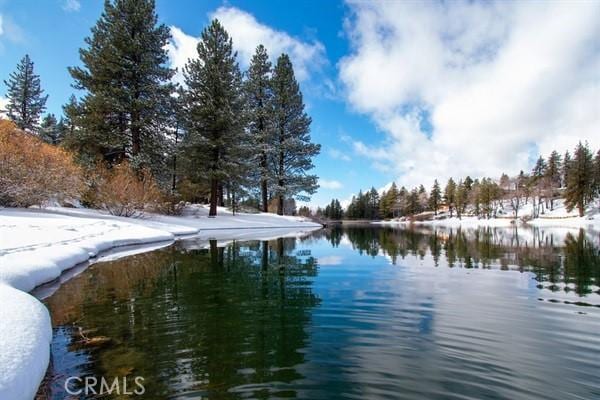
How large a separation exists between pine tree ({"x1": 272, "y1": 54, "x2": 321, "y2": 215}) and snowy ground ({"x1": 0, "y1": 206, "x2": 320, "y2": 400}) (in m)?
11.5

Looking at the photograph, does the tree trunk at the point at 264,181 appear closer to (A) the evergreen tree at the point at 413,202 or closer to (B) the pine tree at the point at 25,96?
(B) the pine tree at the point at 25,96

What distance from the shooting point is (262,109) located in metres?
33.9

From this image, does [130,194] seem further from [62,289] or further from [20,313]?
[20,313]

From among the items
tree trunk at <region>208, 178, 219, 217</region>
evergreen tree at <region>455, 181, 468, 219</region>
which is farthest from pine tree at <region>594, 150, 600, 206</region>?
tree trunk at <region>208, 178, 219, 217</region>

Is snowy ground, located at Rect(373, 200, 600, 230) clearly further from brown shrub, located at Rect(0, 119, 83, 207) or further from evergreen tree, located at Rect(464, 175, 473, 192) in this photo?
brown shrub, located at Rect(0, 119, 83, 207)

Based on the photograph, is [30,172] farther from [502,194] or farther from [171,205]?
[502,194]

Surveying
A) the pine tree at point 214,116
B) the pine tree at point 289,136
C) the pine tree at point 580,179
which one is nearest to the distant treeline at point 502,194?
the pine tree at point 580,179

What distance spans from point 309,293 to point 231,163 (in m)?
20.7

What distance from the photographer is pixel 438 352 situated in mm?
3850

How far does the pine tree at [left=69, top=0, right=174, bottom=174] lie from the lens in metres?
23.2

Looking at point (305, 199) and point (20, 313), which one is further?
point (305, 199)

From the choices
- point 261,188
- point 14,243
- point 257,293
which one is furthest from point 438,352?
point 261,188

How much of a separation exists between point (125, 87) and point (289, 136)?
620 inches

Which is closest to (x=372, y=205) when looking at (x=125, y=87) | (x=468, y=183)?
(x=468, y=183)
